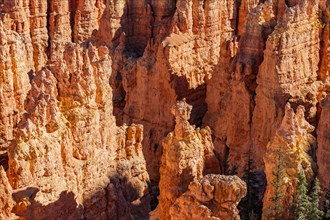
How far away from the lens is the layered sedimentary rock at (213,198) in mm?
14044

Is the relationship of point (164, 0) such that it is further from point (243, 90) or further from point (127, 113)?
point (243, 90)

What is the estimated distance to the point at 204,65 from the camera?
96.6ft

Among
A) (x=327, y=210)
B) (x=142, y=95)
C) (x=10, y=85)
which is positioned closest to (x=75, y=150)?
(x=10, y=85)

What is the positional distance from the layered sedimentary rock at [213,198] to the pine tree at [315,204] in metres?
3.12

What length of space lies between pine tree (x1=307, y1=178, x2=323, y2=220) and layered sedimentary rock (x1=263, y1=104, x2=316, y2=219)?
49 centimetres

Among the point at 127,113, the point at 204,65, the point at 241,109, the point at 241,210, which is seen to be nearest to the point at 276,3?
the point at 204,65

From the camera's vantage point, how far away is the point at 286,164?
17344mm

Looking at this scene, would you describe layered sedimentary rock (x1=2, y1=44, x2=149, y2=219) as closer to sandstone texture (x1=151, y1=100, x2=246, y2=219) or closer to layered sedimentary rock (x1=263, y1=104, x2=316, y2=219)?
sandstone texture (x1=151, y1=100, x2=246, y2=219)

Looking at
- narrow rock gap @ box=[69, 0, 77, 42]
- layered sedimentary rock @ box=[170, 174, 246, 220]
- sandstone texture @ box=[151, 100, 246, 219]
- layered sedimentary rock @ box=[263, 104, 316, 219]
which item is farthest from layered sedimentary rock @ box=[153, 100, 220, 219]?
narrow rock gap @ box=[69, 0, 77, 42]

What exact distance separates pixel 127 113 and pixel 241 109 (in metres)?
6.30

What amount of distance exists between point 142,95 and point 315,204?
514 inches

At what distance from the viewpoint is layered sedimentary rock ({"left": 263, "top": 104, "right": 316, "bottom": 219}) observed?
16797mm

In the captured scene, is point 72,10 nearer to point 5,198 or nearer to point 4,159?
point 4,159

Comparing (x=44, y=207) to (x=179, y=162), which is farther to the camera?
(x=179, y=162)
